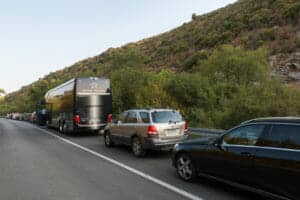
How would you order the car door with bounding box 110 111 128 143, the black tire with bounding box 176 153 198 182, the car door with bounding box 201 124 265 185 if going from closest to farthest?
the car door with bounding box 201 124 265 185
the black tire with bounding box 176 153 198 182
the car door with bounding box 110 111 128 143

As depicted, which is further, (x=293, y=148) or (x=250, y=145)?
(x=250, y=145)

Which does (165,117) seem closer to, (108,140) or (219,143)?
(108,140)

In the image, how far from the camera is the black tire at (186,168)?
7340mm

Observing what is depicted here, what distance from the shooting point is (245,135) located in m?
6.18

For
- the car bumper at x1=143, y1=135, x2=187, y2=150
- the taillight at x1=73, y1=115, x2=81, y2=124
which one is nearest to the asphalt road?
the car bumper at x1=143, y1=135, x2=187, y2=150

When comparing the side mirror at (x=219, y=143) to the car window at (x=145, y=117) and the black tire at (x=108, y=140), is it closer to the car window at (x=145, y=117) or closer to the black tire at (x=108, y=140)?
the car window at (x=145, y=117)

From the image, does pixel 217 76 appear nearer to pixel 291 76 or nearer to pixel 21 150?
pixel 291 76

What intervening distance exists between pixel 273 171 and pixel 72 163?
6.26m

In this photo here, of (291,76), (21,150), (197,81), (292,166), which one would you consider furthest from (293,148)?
(291,76)

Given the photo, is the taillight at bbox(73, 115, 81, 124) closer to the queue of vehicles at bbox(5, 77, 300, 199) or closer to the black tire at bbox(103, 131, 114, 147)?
the black tire at bbox(103, 131, 114, 147)

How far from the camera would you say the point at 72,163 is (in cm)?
991

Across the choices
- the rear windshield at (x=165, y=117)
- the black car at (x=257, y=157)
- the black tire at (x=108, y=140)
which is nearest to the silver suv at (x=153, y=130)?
the rear windshield at (x=165, y=117)

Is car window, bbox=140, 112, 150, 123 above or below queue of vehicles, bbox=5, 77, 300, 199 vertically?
above

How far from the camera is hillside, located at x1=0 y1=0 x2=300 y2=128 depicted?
32125mm
